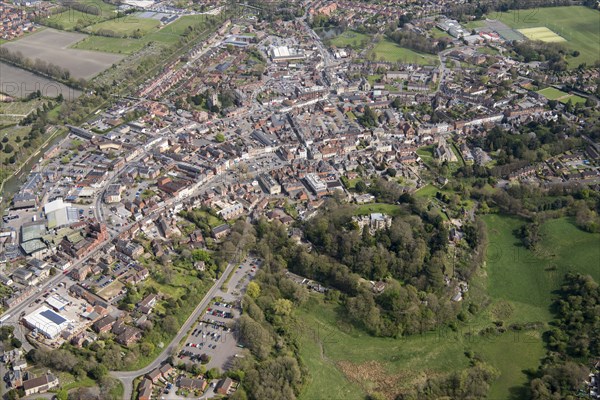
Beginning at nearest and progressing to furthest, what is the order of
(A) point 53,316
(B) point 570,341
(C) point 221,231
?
(B) point 570,341 → (A) point 53,316 → (C) point 221,231

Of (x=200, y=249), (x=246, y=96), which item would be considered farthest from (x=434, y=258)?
(x=246, y=96)

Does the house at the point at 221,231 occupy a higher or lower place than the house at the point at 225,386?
lower

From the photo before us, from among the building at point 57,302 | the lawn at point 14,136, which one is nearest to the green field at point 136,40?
the lawn at point 14,136

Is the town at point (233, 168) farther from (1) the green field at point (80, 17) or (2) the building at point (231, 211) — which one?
(1) the green field at point (80, 17)

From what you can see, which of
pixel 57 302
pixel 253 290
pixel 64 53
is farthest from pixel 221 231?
pixel 64 53

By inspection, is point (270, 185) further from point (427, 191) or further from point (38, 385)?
point (38, 385)

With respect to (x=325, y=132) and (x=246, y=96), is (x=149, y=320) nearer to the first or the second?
(x=325, y=132)
